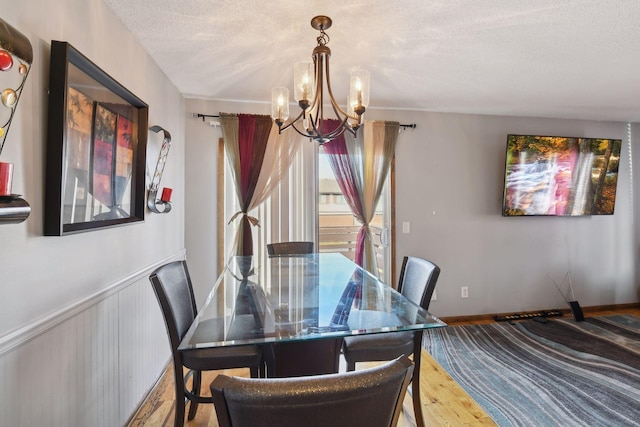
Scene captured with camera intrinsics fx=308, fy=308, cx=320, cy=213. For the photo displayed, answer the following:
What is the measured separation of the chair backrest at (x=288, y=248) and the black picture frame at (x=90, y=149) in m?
1.07

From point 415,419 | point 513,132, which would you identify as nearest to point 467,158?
point 513,132

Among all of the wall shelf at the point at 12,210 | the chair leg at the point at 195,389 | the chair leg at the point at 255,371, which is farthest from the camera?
Result: the chair leg at the point at 195,389

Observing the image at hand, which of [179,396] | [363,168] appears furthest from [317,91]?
[179,396]

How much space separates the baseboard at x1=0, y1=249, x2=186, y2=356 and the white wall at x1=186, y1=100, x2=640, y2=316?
141 centimetres

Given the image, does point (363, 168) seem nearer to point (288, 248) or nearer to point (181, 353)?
point (288, 248)

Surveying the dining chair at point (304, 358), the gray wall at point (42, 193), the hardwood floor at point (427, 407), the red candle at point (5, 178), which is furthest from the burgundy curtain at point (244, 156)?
the red candle at point (5, 178)

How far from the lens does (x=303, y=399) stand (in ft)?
2.14

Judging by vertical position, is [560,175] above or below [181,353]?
above

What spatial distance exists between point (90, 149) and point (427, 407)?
2365mm

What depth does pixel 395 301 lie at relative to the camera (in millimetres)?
1567

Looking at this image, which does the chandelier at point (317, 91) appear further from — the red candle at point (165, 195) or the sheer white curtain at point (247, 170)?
the sheer white curtain at point (247, 170)

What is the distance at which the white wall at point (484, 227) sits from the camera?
3.30 meters

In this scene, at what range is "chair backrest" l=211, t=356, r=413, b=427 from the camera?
0.65m

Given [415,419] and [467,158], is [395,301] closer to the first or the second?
[415,419]
